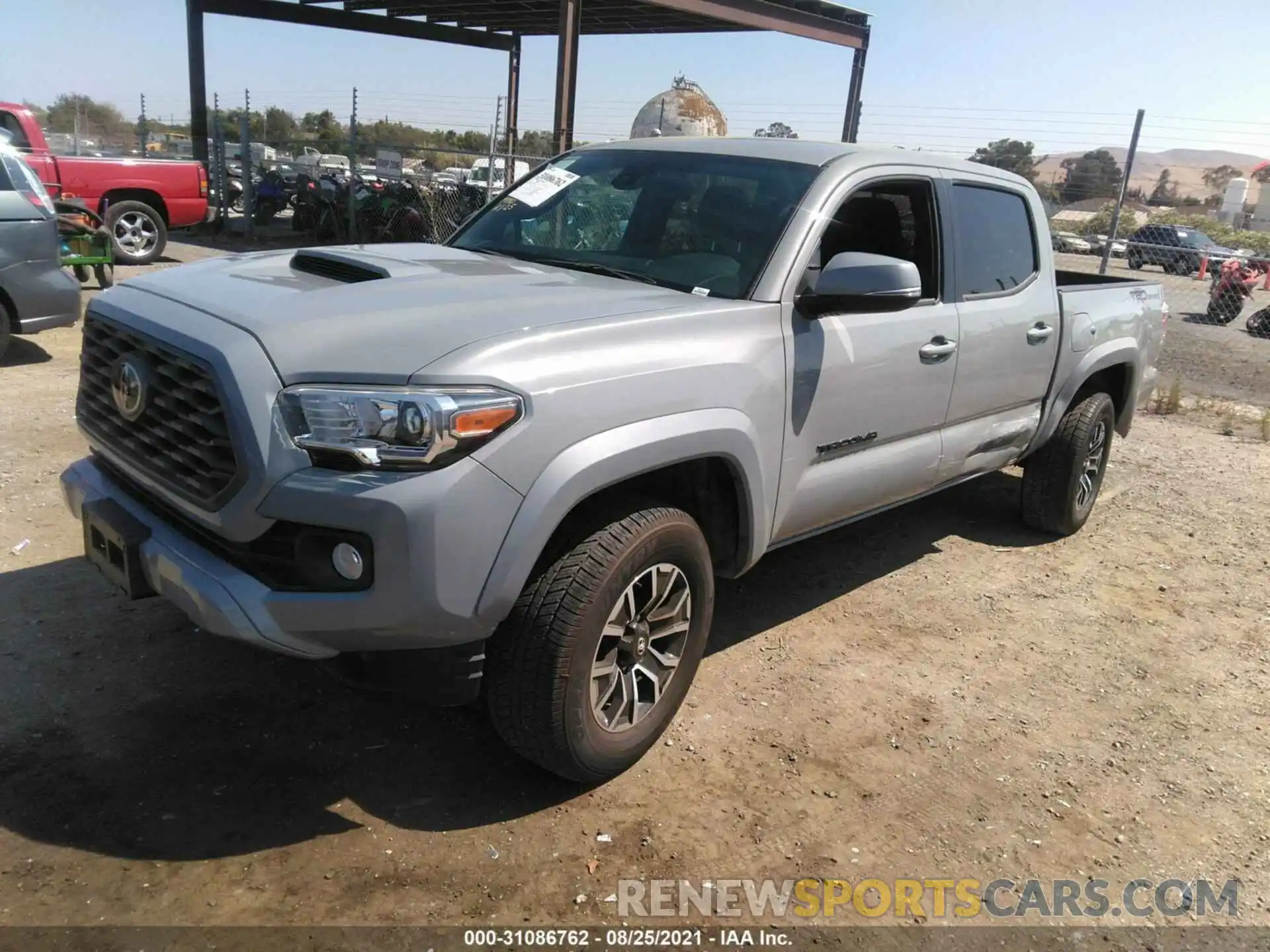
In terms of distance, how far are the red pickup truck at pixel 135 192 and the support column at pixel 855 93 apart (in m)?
10.1

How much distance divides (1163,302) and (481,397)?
5123 millimetres

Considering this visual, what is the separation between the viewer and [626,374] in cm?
275

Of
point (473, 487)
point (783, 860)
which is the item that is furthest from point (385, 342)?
point (783, 860)

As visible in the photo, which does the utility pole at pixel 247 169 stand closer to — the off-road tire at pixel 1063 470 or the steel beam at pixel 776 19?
the steel beam at pixel 776 19

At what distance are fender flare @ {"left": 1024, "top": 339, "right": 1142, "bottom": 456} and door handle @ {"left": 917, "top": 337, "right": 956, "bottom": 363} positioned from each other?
50.6 inches

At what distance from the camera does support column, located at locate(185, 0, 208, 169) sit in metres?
19.2

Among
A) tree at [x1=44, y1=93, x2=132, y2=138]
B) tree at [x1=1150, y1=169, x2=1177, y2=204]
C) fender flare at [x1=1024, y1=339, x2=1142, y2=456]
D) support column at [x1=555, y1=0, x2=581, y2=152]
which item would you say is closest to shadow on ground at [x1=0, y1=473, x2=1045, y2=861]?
fender flare at [x1=1024, y1=339, x2=1142, y2=456]

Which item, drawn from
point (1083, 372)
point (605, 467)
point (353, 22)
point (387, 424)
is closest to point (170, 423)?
point (387, 424)

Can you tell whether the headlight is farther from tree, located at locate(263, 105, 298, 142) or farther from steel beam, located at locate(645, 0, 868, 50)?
tree, located at locate(263, 105, 298, 142)

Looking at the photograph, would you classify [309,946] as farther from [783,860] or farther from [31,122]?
[31,122]

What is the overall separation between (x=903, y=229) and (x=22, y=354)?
7.03 m

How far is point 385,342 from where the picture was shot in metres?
2.53

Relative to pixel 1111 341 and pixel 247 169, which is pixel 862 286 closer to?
pixel 1111 341

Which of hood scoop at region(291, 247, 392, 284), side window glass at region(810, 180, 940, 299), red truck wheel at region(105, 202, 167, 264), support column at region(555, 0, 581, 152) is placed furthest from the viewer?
support column at region(555, 0, 581, 152)
